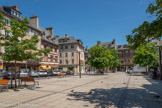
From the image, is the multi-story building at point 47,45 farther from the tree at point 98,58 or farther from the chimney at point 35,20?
the tree at point 98,58

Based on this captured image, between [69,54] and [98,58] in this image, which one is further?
[69,54]

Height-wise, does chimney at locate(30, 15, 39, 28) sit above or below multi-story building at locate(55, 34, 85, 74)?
above

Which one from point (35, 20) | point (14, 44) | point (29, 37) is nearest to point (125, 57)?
point (35, 20)

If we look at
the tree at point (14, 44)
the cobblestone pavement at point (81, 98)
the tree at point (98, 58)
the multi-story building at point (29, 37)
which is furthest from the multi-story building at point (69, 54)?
the cobblestone pavement at point (81, 98)

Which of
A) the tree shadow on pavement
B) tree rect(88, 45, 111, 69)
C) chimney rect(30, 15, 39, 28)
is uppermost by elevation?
chimney rect(30, 15, 39, 28)

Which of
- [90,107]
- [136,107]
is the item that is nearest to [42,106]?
[90,107]

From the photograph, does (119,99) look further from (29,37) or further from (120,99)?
(29,37)

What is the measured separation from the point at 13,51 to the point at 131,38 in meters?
8.37

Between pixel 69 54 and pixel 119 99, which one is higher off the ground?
pixel 69 54

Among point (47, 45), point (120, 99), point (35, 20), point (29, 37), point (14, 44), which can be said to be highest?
point (35, 20)

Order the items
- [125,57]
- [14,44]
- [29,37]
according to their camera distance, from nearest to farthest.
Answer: [14,44], [29,37], [125,57]

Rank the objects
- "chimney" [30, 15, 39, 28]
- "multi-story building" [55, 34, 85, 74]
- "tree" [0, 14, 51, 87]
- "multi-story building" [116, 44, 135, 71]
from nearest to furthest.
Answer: "tree" [0, 14, 51, 87] → "chimney" [30, 15, 39, 28] → "multi-story building" [55, 34, 85, 74] → "multi-story building" [116, 44, 135, 71]

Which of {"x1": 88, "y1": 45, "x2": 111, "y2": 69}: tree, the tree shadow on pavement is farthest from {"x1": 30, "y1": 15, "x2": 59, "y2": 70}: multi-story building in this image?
the tree shadow on pavement

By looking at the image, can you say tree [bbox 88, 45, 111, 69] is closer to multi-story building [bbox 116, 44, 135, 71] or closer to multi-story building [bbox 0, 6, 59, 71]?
multi-story building [bbox 0, 6, 59, 71]
